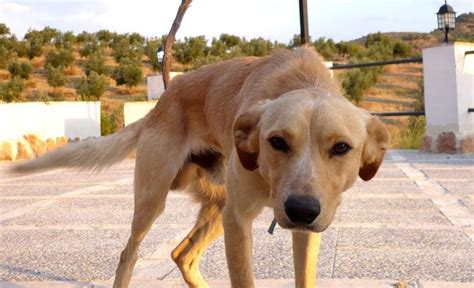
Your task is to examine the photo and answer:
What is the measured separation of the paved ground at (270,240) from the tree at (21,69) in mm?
34292

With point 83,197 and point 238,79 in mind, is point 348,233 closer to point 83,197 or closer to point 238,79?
point 238,79

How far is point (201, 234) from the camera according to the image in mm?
4367

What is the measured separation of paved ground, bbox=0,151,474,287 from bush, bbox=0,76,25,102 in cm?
2799

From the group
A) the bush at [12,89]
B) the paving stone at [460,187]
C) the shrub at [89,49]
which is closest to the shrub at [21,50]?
the shrub at [89,49]

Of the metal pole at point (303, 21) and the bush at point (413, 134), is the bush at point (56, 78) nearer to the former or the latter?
the bush at point (413, 134)

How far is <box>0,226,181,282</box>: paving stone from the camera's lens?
4387 mm

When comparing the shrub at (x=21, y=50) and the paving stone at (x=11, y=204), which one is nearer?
the paving stone at (x=11, y=204)

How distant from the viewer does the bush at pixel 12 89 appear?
3569 cm

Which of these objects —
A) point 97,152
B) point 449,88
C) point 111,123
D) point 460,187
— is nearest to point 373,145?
point 97,152

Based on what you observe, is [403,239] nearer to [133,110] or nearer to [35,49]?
[133,110]

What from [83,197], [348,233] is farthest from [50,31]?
[348,233]

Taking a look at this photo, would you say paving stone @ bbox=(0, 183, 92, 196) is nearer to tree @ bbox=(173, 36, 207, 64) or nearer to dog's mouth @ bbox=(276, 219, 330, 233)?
dog's mouth @ bbox=(276, 219, 330, 233)

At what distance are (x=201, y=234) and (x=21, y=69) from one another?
130 feet

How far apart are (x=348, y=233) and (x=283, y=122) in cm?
298
